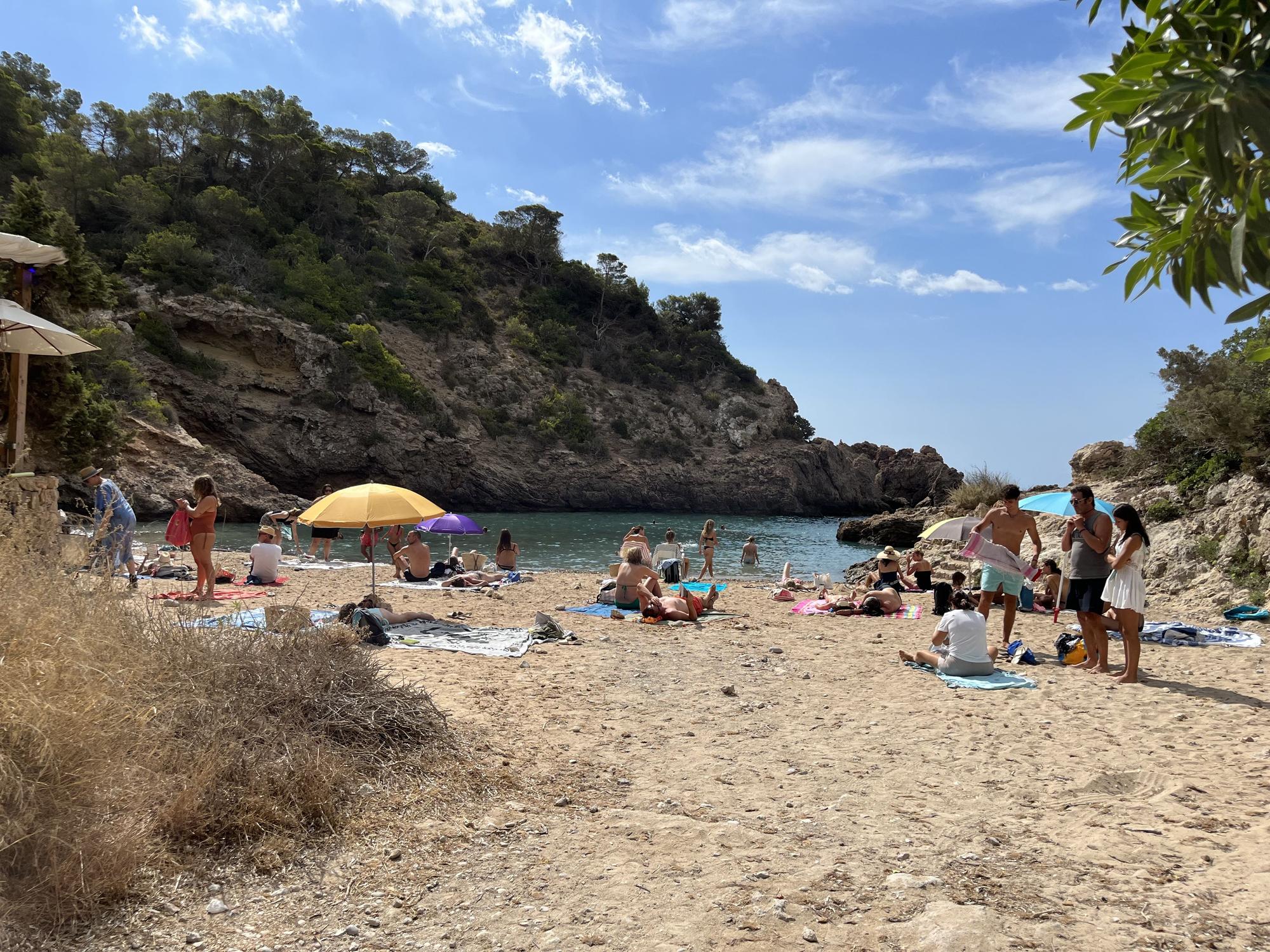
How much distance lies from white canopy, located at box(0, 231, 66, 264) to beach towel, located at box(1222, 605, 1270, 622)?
49.2 ft

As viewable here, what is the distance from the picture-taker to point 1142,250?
6.02 ft

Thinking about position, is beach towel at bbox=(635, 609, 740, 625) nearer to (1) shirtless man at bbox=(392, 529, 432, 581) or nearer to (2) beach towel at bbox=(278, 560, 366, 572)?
(1) shirtless man at bbox=(392, 529, 432, 581)

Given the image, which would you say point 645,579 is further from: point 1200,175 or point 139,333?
point 139,333

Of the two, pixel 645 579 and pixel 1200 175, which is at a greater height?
pixel 1200 175

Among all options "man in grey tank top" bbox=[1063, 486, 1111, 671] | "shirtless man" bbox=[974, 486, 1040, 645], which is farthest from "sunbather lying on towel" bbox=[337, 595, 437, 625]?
"man in grey tank top" bbox=[1063, 486, 1111, 671]

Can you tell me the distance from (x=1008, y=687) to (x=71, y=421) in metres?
24.7

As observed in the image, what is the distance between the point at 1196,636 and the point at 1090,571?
3210 mm

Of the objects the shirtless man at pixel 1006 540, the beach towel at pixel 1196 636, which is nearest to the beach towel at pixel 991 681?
the shirtless man at pixel 1006 540

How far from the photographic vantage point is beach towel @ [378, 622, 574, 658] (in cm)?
758

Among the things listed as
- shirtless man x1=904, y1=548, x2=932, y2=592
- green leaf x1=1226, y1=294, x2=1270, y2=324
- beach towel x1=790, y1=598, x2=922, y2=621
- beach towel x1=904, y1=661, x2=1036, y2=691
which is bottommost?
beach towel x1=790, y1=598, x2=922, y2=621

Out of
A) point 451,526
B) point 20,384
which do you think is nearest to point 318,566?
point 451,526

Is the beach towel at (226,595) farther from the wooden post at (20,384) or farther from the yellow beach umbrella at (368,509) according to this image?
the wooden post at (20,384)

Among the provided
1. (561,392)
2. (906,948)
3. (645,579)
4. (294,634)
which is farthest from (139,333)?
(906,948)

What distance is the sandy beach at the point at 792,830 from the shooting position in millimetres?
2684
